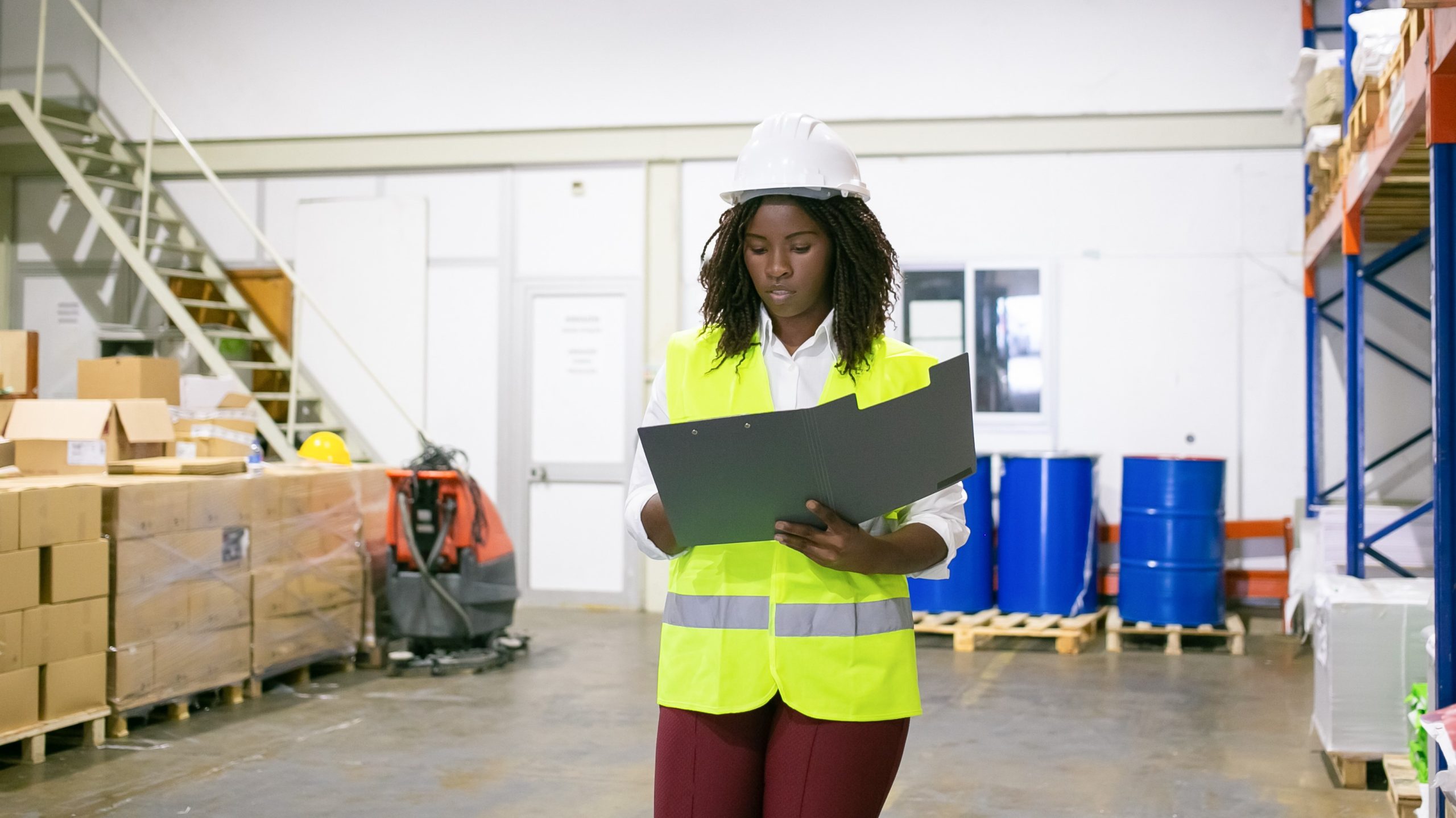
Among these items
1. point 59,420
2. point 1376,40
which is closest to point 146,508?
point 59,420

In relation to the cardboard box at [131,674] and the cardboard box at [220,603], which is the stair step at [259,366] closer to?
the cardboard box at [220,603]

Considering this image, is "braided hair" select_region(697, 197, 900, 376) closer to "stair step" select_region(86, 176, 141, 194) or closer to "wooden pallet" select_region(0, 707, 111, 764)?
"wooden pallet" select_region(0, 707, 111, 764)

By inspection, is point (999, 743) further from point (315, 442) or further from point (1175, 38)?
point (1175, 38)

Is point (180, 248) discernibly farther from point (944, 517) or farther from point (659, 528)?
point (944, 517)

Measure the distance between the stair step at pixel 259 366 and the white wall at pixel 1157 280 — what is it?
3056 mm

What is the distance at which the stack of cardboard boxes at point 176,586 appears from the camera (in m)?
5.26

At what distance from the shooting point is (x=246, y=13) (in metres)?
10.0

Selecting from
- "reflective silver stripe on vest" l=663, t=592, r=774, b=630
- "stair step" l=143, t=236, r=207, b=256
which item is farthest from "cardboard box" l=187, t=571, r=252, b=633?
"reflective silver stripe on vest" l=663, t=592, r=774, b=630

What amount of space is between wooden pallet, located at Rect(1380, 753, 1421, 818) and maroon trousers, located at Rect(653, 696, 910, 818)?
9.72 ft

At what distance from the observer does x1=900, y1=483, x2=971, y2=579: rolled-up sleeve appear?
176cm

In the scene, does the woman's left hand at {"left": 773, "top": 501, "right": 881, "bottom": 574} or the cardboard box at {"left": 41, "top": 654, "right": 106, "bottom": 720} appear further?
the cardboard box at {"left": 41, "top": 654, "right": 106, "bottom": 720}

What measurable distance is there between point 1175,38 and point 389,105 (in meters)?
5.68

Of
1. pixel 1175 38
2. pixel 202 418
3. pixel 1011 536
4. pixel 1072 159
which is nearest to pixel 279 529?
pixel 202 418

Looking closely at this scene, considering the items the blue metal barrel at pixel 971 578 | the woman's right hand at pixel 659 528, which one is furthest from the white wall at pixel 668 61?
the woman's right hand at pixel 659 528
